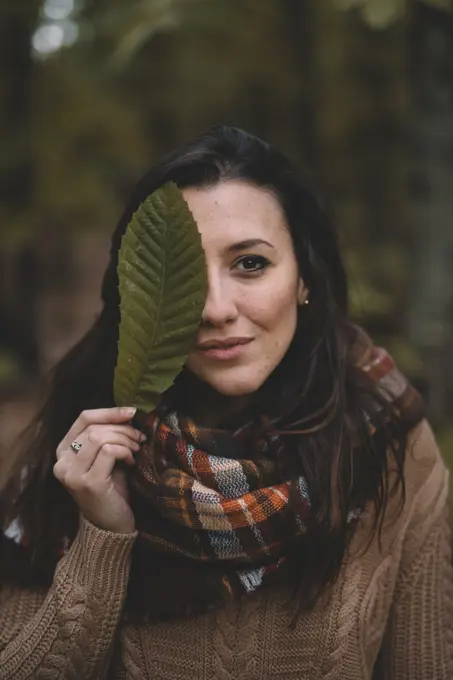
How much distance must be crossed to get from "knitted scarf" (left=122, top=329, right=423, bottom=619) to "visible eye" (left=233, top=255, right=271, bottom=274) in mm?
380

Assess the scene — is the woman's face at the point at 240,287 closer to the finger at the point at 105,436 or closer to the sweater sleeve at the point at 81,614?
the finger at the point at 105,436

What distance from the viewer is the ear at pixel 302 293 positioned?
1.81 meters

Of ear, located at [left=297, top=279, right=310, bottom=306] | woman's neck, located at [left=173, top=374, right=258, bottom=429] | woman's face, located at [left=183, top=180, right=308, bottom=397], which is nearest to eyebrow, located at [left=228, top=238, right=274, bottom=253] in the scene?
woman's face, located at [left=183, top=180, right=308, bottom=397]

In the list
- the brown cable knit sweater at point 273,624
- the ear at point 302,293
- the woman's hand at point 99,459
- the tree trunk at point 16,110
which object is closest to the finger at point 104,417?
the woman's hand at point 99,459

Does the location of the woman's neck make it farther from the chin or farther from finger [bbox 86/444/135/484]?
finger [bbox 86/444/135/484]

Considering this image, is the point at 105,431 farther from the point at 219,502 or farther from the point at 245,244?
the point at 245,244

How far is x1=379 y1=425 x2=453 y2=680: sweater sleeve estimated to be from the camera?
183 cm

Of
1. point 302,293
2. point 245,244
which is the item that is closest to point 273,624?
point 302,293

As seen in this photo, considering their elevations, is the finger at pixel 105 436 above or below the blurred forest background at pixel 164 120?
below

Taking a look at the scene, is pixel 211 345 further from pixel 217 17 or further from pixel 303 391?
pixel 217 17

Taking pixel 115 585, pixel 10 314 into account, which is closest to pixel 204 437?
pixel 115 585

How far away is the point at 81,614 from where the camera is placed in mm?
1627

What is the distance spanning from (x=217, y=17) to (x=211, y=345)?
392 centimetres

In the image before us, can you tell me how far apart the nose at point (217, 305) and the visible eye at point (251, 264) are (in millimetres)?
66
